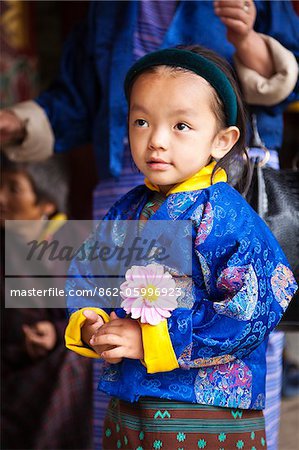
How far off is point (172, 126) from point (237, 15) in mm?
385

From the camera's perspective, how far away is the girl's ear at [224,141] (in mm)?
1110

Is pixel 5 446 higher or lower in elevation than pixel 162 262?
lower

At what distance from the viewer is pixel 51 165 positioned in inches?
111

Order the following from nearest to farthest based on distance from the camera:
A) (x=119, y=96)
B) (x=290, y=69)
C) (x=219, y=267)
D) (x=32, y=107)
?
(x=219, y=267), (x=290, y=69), (x=119, y=96), (x=32, y=107)

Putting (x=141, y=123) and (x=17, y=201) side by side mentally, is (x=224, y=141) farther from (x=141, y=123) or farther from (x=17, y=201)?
(x=17, y=201)

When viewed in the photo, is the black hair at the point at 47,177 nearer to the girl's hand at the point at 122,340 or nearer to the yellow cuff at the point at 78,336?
the yellow cuff at the point at 78,336

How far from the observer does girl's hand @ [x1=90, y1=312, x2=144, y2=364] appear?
1000 millimetres

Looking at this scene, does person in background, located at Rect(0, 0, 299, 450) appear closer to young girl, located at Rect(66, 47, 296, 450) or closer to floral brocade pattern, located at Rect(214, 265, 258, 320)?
young girl, located at Rect(66, 47, 296, 450)

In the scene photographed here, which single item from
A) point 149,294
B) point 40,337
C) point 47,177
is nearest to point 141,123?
point 149,294

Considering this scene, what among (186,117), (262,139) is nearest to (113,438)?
(186,117)

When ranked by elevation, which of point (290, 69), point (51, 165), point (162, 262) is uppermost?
point (51, 165)

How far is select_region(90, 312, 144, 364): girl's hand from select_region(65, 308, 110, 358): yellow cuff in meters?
0.08

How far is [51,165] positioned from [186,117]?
1811 mm

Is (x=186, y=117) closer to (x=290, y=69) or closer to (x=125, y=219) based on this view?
(x=125, y=219)
